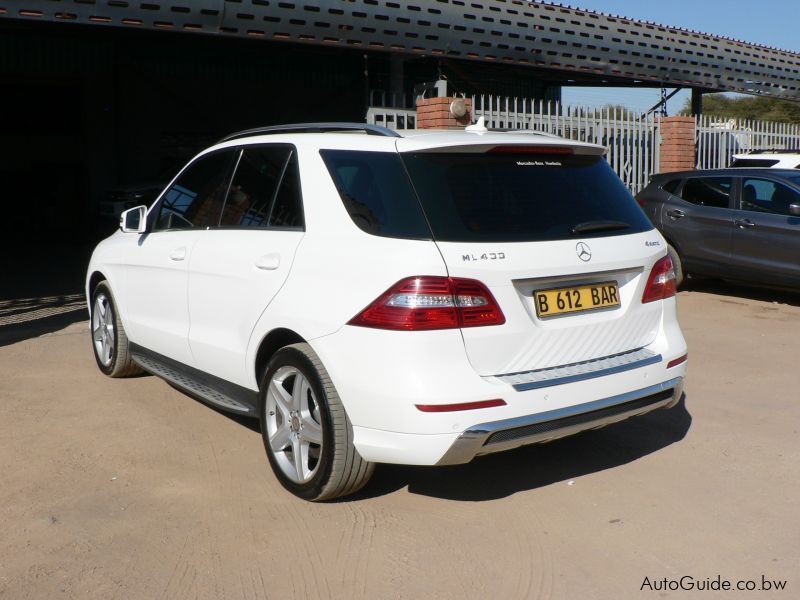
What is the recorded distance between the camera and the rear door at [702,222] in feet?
33.8

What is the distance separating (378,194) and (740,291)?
27.4 ft

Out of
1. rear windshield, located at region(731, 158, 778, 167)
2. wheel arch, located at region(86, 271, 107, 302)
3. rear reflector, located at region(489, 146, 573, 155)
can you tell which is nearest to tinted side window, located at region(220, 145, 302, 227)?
rear reflector, located at region(489, 146, 573, 155)

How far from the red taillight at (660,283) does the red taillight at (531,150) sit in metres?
0.73

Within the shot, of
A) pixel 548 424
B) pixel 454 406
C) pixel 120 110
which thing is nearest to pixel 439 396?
pixel 454 406

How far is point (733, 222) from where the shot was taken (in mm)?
10164

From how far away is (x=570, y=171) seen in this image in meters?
4.38

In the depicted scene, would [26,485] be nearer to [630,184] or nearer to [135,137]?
[630,184]

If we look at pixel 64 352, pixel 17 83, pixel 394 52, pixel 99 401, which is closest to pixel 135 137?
pixel 17 83

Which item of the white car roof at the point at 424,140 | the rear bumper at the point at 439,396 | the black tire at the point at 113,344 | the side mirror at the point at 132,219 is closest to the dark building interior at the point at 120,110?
the black tire at the point at 113,344

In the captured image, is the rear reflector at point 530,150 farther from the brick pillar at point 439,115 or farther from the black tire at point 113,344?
the brick pillar at point 439,115

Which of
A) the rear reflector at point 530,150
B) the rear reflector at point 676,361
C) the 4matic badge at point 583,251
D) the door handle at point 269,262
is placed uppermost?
the rear reflector at point 530,150

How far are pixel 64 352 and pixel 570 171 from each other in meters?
5.11

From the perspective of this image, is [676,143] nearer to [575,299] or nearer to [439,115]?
[439,115]

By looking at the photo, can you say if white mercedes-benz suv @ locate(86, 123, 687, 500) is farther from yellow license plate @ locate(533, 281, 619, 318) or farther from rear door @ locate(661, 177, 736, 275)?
rear door @ locate(661, 177, 736, 275)
